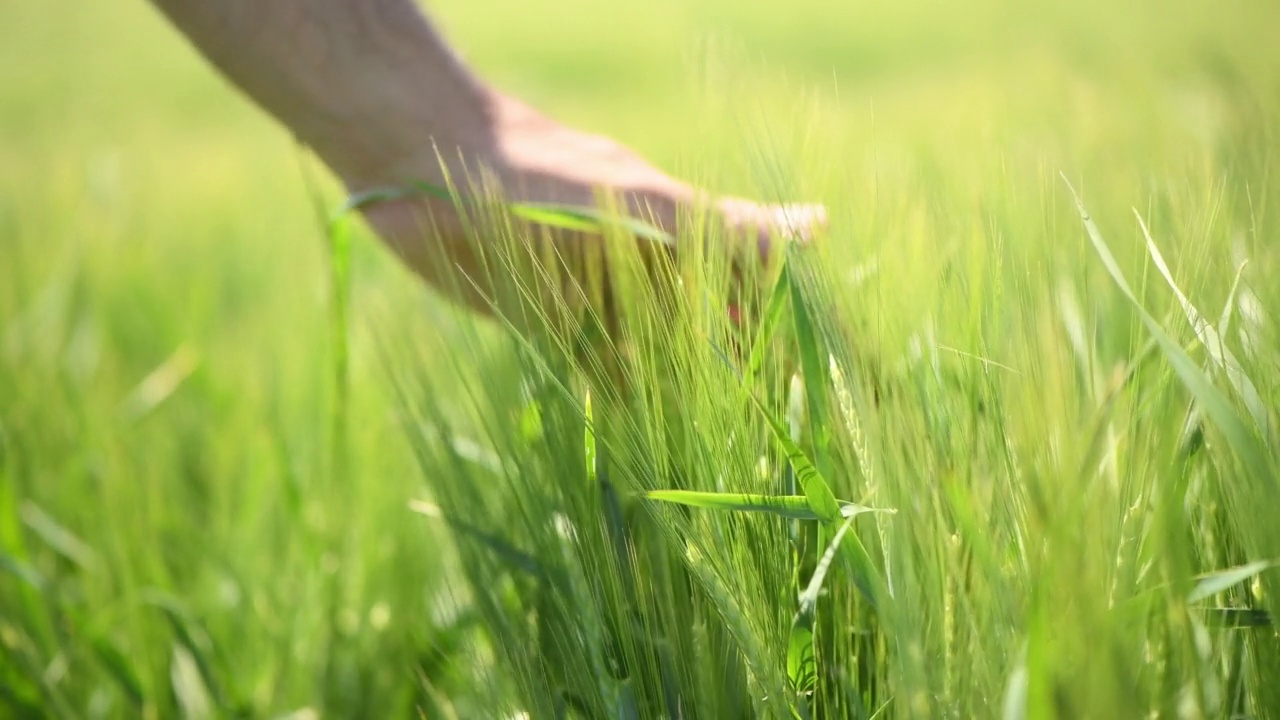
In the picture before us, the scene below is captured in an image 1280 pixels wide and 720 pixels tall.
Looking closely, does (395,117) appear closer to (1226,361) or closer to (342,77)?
(342,77)

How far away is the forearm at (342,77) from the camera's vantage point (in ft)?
1.71

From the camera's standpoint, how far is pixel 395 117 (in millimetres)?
532

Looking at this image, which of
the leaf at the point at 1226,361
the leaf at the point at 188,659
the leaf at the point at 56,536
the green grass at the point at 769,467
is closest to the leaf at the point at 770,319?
the green grass at the point at 769,467

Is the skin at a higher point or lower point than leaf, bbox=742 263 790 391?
higher

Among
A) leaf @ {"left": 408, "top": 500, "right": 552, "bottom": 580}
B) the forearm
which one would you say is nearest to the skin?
the forearm

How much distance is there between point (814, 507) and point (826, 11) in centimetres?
328

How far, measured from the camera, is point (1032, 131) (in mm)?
550

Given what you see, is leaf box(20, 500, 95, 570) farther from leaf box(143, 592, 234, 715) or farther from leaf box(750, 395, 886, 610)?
leaf box(750, 395, 886, 610)

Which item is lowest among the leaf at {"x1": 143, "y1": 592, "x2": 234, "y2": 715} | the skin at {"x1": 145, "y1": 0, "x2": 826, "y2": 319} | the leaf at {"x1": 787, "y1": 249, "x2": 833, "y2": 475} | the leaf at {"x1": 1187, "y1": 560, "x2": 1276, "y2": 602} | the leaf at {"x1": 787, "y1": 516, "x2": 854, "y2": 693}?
the leaf at {"x1": 143, "y1": 592, "x2": 234, "y2": 715}

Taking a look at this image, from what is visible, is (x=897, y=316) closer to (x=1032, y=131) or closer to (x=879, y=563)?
(x=879, y=563)

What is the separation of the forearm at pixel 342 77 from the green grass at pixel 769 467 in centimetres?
4

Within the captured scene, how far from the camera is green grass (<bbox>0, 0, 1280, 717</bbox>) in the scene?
261mm

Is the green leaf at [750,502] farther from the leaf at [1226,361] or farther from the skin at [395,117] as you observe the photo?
the skin at [395,117]

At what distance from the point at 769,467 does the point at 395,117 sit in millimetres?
316
